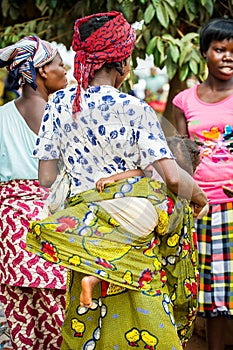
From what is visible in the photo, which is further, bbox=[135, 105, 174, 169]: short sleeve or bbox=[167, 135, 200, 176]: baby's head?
bbox=[167, 135, 200, 176]: baby's head

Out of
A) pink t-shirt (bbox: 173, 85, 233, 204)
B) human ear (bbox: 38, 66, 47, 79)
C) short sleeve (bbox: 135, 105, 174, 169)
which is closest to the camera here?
short sleeve (bbox: 135, 105, 174, 169)

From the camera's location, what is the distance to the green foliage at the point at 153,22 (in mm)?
5160

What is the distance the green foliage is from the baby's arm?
2.30 m

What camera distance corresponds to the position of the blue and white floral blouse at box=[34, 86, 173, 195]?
2836 millimetres

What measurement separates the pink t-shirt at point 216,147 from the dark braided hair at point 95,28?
1.25 m

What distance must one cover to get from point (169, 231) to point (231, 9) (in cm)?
286

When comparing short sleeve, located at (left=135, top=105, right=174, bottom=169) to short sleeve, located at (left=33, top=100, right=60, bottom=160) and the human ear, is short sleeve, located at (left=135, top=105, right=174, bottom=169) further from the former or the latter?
the human ear

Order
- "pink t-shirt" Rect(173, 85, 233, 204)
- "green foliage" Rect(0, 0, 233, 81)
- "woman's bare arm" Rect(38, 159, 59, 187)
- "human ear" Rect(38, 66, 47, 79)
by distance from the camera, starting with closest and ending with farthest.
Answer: "woman's bare arm" Rect(38, 159, 59, 187), "human ear" Rect(38, 66, 47, 79), "pink t-shirt" Rect(173, 85, 233, 204), "green foliage" Rect(0, 0, 233, 81)

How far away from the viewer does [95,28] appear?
2.95m

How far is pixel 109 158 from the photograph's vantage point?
2.91m

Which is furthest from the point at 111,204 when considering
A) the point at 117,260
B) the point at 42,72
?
the point at 42,72

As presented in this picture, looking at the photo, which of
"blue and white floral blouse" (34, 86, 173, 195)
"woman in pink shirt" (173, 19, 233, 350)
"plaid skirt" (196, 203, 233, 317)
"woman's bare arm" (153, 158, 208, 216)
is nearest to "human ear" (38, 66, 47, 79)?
"woman in pink shirt" (173, 19, 233, 350)

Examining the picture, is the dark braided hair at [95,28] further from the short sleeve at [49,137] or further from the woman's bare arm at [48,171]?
the woman's bare arm at [48,171]

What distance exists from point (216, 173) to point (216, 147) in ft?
0.46
